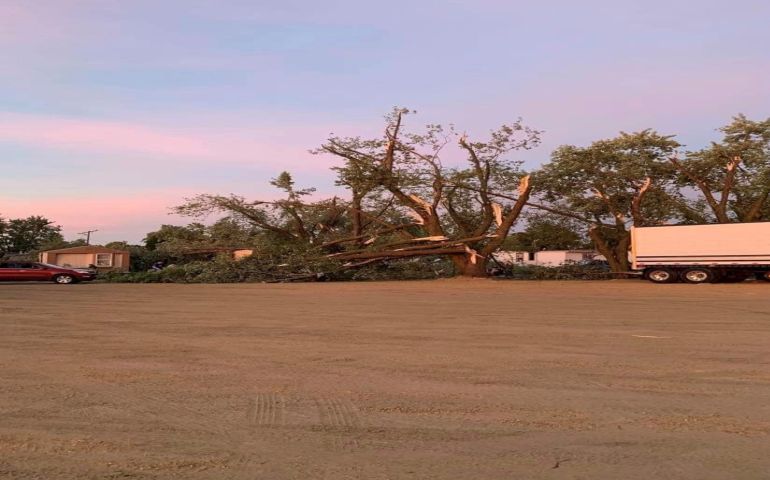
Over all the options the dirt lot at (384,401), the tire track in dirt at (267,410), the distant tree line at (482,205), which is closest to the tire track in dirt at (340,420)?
the dirt lot at (384,401)

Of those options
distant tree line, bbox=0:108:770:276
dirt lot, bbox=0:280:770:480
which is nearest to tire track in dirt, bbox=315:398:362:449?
dirt lot, bbox=0:280:770:480

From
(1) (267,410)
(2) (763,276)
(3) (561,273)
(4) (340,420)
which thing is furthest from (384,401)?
(3) (561,273)

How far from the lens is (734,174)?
3716 centimetres

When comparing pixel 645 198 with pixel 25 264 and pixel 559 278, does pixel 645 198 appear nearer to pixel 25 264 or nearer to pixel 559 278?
pixel 559 278

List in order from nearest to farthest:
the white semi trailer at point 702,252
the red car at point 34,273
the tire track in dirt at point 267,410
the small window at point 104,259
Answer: the tire track in dirt at point 267,410 < the white semi trailer at point 702,252 < the red car at point 34,273 < the small window at point 104,259

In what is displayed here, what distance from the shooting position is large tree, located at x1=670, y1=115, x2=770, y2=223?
35438 millimetres

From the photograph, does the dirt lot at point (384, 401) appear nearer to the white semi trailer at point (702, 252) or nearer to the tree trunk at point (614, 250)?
the white semi trailer at point (702, 252)

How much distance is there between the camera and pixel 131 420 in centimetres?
590

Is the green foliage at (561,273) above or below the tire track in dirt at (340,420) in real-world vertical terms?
above

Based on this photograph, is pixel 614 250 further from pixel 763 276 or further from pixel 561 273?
pixel 763 276

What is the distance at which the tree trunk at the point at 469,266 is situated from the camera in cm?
3834

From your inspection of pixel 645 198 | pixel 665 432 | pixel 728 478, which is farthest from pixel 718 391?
pixel 645 198

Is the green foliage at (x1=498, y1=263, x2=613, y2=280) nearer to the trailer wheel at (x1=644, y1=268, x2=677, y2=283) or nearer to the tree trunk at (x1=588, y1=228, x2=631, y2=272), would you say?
the tree trunk at (x1=588, y1=228, x2=631, y2=272)

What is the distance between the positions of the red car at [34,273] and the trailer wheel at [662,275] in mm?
31492
